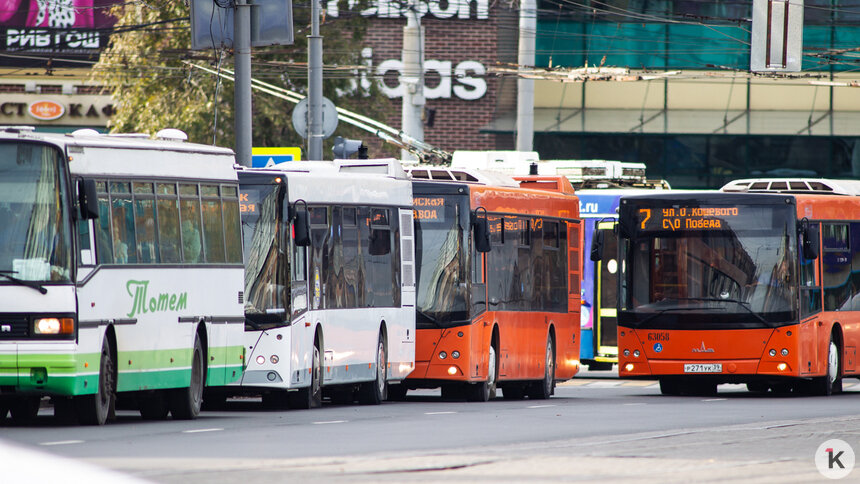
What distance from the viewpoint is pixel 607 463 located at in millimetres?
12555

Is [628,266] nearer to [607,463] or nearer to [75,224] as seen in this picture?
[75,224]

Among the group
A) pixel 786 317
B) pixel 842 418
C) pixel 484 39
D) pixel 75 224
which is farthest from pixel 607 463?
pixel 484 39

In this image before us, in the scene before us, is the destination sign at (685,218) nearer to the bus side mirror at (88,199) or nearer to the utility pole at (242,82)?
the utility pole at (242,82)

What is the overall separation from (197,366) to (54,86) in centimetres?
3058

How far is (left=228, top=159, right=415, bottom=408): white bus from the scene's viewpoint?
1977 cm

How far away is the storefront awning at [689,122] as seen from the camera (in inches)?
1845

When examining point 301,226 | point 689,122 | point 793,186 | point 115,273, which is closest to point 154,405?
point 115,273

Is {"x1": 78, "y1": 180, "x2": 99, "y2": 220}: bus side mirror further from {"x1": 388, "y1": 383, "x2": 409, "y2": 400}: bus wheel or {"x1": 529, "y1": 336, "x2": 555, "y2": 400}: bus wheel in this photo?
{"x1": 529, "y1": 336, "x2": 555, "y2": 400}: bus wheel

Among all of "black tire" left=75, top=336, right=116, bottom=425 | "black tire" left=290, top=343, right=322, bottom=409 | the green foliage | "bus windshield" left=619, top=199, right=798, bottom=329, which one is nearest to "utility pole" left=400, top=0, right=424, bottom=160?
the green foliage

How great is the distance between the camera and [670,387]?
26.8 meters

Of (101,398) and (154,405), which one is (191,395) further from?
(101,398)

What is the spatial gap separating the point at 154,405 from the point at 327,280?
3.75 meters

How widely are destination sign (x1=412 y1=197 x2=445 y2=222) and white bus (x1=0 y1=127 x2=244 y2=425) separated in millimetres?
5015

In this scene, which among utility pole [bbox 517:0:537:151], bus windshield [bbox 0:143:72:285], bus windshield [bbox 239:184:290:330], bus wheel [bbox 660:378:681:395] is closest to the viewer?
bus windshield [bbox 0:143:72:285]
